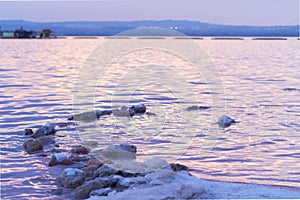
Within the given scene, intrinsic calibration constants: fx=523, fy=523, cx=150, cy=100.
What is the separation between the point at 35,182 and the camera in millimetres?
9930

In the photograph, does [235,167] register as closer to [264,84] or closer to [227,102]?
[227,102]

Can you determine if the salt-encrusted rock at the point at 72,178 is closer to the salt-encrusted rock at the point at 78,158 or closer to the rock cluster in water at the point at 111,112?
the salt-encrusted rock at the point at 78,158

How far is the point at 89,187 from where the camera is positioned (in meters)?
8.80

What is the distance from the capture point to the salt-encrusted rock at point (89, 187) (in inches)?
343

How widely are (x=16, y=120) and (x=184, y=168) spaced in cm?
762

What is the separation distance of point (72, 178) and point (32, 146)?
324 cm

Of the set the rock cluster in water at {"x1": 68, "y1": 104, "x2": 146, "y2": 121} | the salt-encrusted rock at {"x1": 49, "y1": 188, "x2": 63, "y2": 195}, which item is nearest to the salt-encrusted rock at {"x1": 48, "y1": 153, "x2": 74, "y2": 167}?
the salt-encrusted rock at {"x1": 49, "y1": 188, "x2": 63, "y2": 195}

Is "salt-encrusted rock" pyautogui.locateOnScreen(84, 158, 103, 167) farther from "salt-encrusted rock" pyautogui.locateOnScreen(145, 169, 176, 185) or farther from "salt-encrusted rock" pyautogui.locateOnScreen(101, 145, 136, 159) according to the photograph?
"salt-encrusted rock" pyautogui.locateOnScreen(145, 169, 176, 185)

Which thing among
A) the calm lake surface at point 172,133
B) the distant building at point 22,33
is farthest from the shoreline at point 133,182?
the distant building at point 22,33

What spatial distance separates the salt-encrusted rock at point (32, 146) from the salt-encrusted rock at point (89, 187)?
3.68 meters

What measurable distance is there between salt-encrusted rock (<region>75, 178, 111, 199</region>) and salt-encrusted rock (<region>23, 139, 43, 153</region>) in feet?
12.1

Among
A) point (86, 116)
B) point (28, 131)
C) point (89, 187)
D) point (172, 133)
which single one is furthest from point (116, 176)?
point (86, 116)

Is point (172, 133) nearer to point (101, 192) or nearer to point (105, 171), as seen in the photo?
point (105, 171)

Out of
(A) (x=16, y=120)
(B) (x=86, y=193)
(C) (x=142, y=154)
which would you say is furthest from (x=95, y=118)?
(B) (x=86, y=193)
